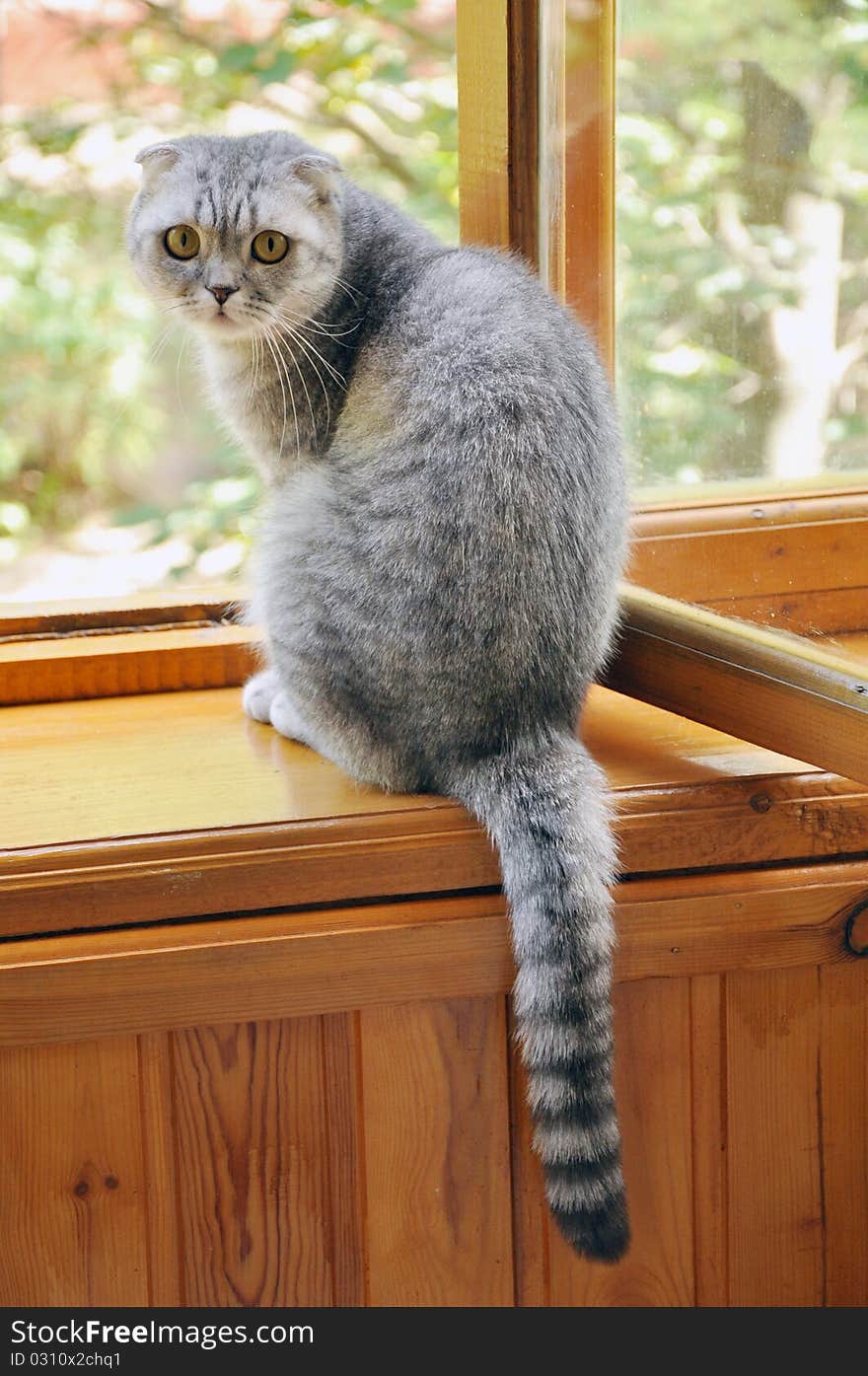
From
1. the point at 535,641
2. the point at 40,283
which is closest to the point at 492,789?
the point at 535,641

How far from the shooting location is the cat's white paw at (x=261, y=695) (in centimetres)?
162

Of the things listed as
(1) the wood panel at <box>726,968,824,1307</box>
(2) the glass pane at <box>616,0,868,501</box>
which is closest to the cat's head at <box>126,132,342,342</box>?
(2) the glass pane at <box>616,0,868,501</box>

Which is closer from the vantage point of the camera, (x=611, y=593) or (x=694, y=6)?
(x=694, y=6)

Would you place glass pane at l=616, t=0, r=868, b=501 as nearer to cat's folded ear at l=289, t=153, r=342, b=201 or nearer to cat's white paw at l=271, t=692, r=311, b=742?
cat's folded ear at l=289, t=153, r=342, b=201

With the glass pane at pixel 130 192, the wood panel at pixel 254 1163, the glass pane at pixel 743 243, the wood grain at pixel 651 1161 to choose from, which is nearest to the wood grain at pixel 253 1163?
the wood panel at pixel 254 1163

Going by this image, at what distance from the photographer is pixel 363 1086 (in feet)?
4.21

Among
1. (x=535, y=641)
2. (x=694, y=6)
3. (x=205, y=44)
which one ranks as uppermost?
(x=205, y=44)

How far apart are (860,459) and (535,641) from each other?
0.35 m

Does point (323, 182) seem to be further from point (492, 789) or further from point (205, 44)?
point (205, 44)

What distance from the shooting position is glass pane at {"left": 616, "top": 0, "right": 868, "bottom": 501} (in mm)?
1111

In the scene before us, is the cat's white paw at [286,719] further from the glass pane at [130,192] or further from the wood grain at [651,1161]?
the glass pane at [130,192]

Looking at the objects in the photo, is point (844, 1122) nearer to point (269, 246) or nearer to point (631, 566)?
point (631, 566)
